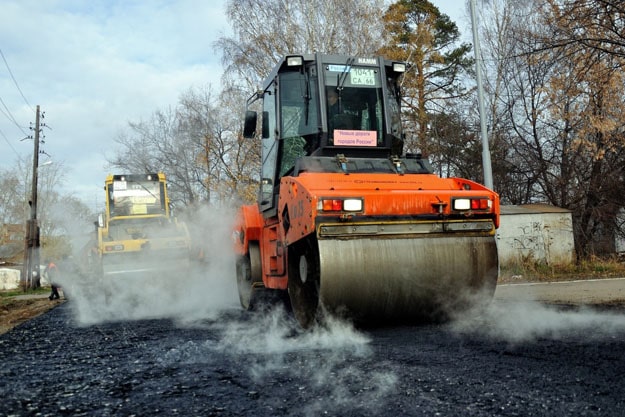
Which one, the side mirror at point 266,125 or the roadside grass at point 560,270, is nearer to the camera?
the side mirror at point 266,125

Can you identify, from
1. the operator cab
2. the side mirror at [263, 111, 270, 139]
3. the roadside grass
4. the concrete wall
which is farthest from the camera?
the concrete wall

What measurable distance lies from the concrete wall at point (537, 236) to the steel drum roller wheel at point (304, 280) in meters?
12.1

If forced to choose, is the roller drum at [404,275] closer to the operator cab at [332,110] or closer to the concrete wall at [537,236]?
the operator cab at [332,110]

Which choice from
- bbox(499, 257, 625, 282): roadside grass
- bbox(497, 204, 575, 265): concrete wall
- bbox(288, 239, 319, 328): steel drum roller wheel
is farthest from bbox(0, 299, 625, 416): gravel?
bbox(497, 204, 575, 265): concrete wall

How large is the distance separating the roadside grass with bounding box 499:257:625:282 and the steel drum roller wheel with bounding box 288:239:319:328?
9.35 metres

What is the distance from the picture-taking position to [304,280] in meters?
5.44

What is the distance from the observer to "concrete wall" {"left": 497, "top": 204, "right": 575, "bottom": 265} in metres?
16.7

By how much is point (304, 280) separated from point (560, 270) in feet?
39.1

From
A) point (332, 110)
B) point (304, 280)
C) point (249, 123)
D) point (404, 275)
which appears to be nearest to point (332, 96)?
point (332, 110)

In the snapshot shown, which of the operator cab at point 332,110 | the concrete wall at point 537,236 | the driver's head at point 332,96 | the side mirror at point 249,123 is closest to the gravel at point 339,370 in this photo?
the operator cab at point 332,110

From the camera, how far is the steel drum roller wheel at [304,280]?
5301 millimetres

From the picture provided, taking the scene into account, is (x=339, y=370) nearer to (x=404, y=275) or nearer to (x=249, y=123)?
(x=404, y=275)

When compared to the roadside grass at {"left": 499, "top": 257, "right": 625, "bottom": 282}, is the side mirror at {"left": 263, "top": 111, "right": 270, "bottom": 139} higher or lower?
higher

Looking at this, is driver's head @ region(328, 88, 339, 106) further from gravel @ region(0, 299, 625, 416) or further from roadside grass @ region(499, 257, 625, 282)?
roadside grass @ region(499, 257, 625, 282)
